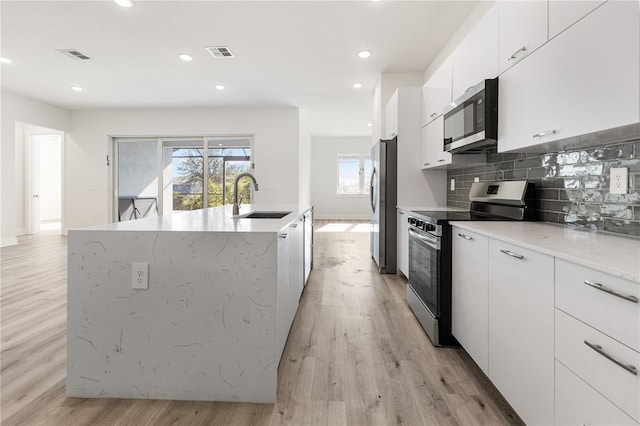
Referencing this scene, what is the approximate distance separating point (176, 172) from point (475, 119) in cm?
658

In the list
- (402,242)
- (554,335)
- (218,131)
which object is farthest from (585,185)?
(218,131)

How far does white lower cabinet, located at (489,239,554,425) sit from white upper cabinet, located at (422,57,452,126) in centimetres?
190

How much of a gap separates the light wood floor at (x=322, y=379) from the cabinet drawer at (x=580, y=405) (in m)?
0.46

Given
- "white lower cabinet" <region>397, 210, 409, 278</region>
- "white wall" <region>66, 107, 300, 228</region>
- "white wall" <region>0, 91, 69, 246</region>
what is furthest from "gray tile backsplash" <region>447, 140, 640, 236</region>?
"white wall" <region>0, 91, 69, 246</region>

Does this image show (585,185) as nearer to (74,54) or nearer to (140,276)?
(140,276)

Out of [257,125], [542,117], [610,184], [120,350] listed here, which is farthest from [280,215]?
[257,125]

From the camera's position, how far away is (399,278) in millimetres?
3846

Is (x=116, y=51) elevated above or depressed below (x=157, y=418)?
above

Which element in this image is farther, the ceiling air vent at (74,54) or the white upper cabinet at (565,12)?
the ceiling air vent at (74,54)

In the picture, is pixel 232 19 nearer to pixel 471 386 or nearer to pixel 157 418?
pixel 157 418

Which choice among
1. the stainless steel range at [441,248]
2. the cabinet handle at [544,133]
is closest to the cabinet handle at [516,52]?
the cabinet handle at [544,133]

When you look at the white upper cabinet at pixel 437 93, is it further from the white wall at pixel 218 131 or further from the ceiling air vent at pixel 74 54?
the ceiling air vent at pixel 74 54

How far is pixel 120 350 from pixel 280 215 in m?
1.67

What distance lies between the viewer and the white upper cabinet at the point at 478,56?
210 centimetres
